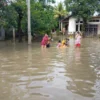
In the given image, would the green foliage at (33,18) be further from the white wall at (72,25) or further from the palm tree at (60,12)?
the palm tree at (60,12)

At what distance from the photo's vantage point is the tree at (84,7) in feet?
127

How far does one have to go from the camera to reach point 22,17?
26234 mm

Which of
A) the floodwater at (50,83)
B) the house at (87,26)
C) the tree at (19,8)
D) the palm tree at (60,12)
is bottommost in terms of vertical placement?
the floodwater at (50,83)

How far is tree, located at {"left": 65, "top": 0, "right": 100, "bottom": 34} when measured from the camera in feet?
127

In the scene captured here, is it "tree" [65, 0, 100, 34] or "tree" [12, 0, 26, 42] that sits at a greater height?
"tree" [65, 0, 100, 34]

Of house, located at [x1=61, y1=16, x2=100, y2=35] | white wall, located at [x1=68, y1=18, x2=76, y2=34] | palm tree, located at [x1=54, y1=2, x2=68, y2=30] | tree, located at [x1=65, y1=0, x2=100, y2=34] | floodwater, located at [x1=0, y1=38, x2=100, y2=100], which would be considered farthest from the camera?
palm tree, located at [x1=54, y1=2, x2=68, y2=30]

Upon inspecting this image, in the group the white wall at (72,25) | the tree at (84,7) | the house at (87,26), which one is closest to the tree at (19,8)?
the tree at (84,7)

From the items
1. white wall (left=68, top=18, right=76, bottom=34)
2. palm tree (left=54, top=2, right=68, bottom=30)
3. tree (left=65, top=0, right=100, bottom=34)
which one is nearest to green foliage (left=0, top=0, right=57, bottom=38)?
tree (left=65, top=0, right=100, bottom=34)

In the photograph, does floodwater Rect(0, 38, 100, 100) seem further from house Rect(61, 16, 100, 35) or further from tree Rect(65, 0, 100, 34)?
house Rect(61, 16, 100, 35)

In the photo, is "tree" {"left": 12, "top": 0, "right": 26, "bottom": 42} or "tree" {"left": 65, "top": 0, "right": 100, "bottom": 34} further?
"tree" {"left": 65, "top": 0, "right": 100, "bottom": 34}

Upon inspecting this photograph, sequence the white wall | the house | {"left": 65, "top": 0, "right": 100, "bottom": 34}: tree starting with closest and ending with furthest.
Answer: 1. {"left": 65, "top": 0, "right": 100, "bottom": 34}: tree
2. the house
3. the white wall

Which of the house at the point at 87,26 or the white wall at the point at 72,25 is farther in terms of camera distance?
the white wall at the point at 72,25

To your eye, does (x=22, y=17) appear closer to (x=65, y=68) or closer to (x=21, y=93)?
(x=65, y=68)

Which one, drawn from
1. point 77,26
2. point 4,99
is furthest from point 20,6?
point 77,26
